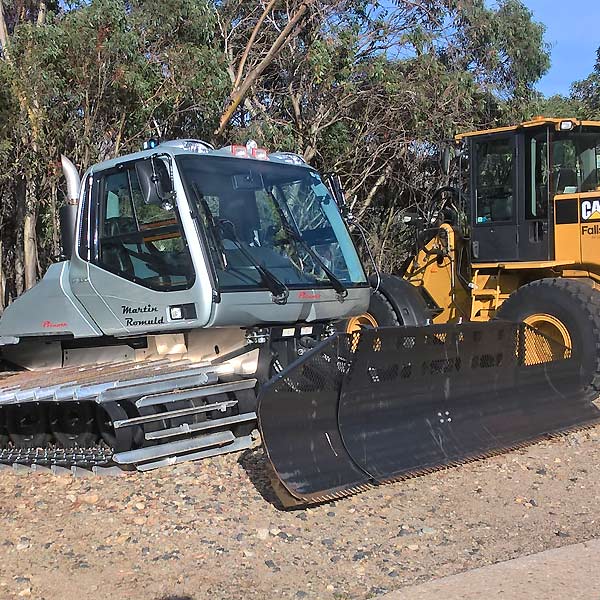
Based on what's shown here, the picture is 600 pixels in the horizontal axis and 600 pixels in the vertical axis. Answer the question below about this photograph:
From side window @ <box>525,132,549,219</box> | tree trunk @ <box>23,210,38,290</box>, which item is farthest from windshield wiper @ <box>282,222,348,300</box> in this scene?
tree trunk @ <box>23,210,38,290</box>

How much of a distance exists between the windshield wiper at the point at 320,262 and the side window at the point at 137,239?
1.05m

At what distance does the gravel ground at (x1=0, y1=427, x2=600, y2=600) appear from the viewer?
13.8 ft

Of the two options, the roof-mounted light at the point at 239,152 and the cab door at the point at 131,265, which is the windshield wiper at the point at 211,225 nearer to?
the cab door at the point at 131,265

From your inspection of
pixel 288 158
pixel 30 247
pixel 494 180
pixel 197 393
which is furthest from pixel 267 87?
pixel 197 393

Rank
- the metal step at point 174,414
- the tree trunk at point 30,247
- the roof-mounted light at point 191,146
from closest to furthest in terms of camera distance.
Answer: the metal step at point 174,414 → the roof-mounted light at point 191,146 → the tree trunk at point 30,247

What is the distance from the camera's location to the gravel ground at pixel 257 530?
419 cm

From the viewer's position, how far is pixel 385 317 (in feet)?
31.7

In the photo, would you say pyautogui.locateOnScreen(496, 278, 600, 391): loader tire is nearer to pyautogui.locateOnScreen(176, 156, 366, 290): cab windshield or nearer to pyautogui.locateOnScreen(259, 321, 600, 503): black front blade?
pyautogui.locateOnScreen(259, 321, 600, 503): black front blade

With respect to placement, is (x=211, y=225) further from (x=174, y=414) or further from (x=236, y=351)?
(x=174, y=414)

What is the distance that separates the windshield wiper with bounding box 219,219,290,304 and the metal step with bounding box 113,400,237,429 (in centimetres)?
88

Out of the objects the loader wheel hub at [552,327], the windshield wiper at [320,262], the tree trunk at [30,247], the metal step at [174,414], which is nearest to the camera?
the metal step at [174,414]

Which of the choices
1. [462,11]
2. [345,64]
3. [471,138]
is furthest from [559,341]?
[462,11]

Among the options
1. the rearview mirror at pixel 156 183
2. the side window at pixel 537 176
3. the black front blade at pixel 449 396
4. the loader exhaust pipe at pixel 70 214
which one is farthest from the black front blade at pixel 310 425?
the side window at pixel 537 176

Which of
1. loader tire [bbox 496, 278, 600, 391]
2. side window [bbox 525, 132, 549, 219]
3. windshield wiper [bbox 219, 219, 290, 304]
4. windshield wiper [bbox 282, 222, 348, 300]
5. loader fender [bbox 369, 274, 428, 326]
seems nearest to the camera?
windshield wiper [bbox 219, 219, 290, 304]
